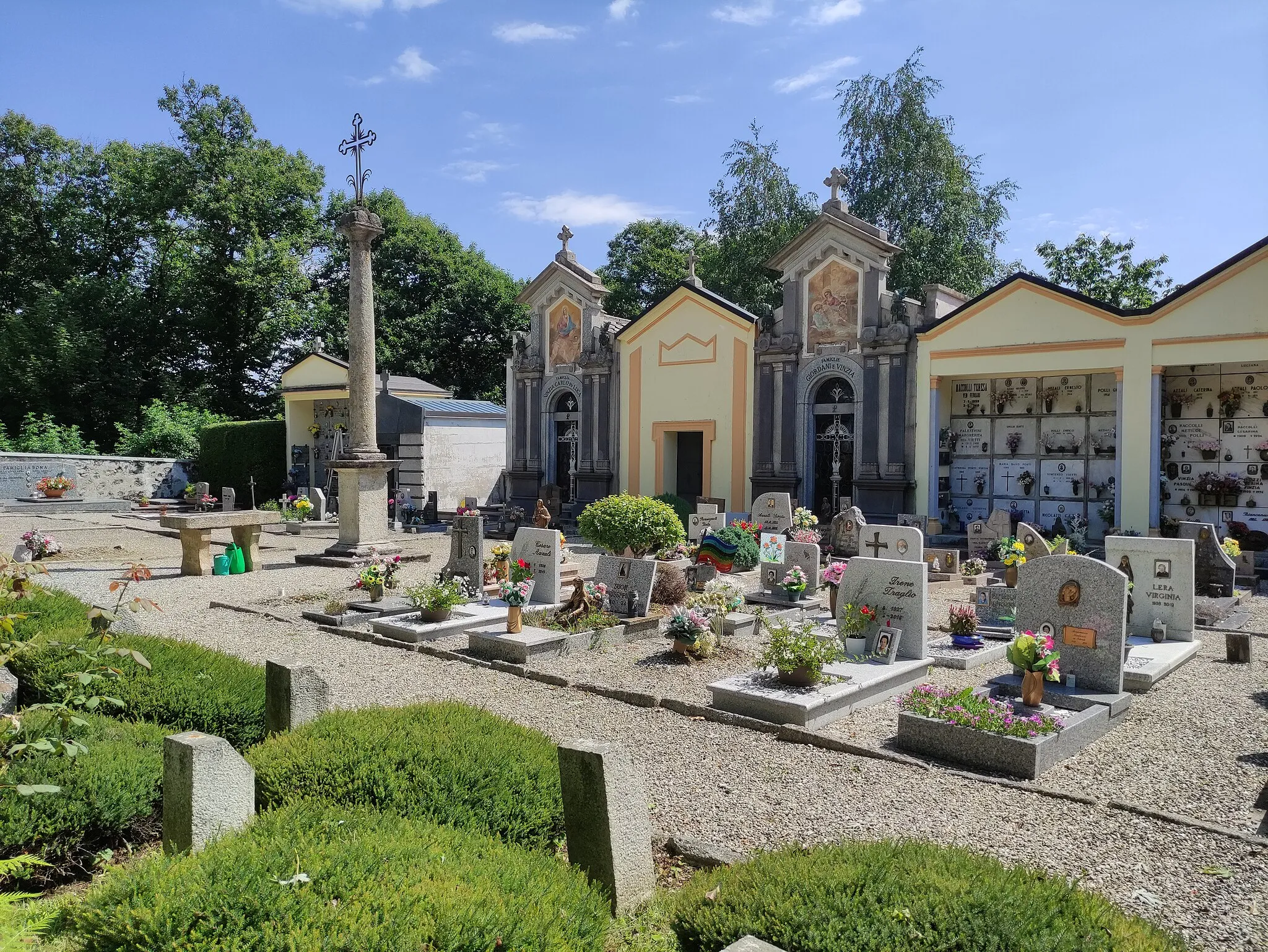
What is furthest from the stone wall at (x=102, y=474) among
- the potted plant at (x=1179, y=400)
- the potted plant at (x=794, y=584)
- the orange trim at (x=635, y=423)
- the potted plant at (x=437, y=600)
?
the potted plant at (x=1179, y=400)

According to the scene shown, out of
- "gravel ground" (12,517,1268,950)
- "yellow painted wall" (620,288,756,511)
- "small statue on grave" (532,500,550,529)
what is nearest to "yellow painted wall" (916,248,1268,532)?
"yellow painted wall" (620,288,756,511)

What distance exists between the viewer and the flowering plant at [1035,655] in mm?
6996

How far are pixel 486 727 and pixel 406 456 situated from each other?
22.0 m

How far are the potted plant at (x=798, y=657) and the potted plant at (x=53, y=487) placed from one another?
26999 millimetres

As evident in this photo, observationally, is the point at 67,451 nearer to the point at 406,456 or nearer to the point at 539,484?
the point at 406,456

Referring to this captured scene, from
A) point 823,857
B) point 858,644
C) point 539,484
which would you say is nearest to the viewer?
point 823,857

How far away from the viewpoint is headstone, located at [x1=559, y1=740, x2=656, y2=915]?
3.85m

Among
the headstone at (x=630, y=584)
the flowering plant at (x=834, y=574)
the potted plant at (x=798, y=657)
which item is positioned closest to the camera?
the potted plant at (x=798, y=657)

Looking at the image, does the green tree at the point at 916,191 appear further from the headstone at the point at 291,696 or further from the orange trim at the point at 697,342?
the headstone at the point at 291,696

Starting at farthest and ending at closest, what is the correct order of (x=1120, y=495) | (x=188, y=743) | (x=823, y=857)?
(x=1120, y=495) → (x=188, y=743) → (x=823, y=857)

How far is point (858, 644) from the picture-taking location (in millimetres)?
8680

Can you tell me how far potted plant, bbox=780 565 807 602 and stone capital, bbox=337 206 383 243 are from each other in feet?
31.9

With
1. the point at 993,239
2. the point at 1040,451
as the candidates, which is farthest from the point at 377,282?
the point at 1040,451

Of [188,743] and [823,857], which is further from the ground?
[188,743]
